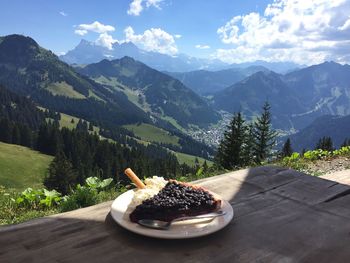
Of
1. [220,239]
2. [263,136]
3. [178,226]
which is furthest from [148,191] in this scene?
[263,136]

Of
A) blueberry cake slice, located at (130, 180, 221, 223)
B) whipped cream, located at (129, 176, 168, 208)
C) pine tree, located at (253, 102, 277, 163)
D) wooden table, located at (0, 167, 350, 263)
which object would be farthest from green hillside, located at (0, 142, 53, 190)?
blueberry cake slice, located at (130, 180, 221, 223)

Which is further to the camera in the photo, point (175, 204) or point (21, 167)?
point (21, 167)

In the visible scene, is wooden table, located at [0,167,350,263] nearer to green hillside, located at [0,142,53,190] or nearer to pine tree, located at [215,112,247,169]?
pine tree, located at [215,112,247,169]

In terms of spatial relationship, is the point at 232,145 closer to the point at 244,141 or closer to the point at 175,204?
the point at 244,141

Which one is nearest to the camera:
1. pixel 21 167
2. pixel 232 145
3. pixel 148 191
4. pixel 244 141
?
pixel 148 191

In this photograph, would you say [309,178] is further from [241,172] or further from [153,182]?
[153,182]

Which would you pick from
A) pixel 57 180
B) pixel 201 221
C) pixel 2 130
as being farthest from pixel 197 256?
pixel 2 130
